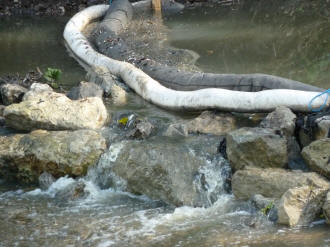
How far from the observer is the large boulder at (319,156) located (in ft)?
16.9

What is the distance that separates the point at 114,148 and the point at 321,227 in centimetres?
256

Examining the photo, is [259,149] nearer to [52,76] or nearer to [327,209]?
[327,209]

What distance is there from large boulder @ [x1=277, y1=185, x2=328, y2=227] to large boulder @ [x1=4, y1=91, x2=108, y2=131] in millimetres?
2967

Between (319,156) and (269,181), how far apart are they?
0.54m

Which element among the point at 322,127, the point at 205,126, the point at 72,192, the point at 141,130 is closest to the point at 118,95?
the point at 141,130

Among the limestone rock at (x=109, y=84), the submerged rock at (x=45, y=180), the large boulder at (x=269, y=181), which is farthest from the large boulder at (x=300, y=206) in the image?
the limestone rock at (x=109, y=84)

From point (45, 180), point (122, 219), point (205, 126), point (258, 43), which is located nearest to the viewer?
point (122, 219)

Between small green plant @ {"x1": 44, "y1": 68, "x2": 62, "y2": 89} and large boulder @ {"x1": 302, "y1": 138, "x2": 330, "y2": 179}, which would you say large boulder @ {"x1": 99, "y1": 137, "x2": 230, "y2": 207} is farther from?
small green plant @ {"x1": 44, "y1": 68, "x2": 62, "y2": 89}

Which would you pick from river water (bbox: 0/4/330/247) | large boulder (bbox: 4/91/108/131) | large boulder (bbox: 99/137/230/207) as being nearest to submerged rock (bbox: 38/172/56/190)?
river water (bbox: 0/4/330/247)

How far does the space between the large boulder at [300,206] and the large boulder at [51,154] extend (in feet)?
7.81

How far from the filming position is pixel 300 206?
4723 millimetres

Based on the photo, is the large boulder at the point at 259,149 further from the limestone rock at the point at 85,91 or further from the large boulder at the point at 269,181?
the limestone rock at the point at 85,91

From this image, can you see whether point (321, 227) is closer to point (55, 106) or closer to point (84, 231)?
point (84, 231)

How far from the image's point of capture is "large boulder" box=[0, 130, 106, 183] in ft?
20.3
